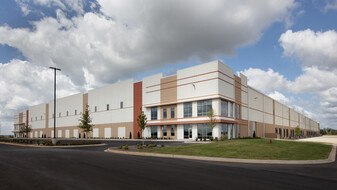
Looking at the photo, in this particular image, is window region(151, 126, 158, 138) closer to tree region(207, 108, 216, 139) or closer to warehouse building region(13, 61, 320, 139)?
warehouse building region(13, 61, 320, 139)

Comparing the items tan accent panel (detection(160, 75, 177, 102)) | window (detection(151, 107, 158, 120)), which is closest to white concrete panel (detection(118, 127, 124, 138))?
window (detection(151, 107, 158, 120))

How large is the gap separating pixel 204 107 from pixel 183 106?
500 centimetres

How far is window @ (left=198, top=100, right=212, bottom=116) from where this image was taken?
142 feet

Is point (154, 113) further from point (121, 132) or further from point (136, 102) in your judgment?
point (121, 132)

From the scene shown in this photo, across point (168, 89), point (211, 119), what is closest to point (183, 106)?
point (168, 89)

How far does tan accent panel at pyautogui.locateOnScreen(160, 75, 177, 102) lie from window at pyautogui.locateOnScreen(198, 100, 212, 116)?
19.8ft

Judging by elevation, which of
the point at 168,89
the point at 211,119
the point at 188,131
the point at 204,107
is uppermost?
the point at 168,89

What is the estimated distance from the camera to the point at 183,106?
155ft

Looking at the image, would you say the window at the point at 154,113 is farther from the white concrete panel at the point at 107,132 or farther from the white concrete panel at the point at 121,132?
the white concrete panel at the point at 107,132

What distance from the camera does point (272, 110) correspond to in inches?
2913

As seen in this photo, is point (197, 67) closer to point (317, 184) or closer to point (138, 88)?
point (138, 88)

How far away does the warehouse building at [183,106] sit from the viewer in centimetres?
4327

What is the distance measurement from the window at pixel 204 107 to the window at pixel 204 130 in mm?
2026

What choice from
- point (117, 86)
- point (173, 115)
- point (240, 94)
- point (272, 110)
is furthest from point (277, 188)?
point (272, 110)
